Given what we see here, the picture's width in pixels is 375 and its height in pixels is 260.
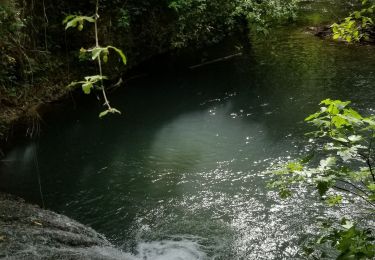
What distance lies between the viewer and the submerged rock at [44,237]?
4707 millimetres

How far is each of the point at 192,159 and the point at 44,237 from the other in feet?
11.7

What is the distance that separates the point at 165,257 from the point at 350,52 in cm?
1245

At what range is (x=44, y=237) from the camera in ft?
16.8

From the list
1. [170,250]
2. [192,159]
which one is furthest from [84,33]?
[170,250]

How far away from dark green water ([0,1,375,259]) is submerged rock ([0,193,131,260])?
1.20 feet

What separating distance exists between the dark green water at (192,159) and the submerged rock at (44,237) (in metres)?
0.36

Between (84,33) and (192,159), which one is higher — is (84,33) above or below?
above

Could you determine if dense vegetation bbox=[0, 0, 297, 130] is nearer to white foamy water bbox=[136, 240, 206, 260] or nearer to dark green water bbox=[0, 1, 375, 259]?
dark green water bbox=[0, 1, 375, 259]

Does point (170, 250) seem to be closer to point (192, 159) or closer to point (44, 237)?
point (44, 237)

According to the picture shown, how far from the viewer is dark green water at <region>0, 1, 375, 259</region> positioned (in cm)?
582

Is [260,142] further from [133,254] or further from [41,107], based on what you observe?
[41,107]

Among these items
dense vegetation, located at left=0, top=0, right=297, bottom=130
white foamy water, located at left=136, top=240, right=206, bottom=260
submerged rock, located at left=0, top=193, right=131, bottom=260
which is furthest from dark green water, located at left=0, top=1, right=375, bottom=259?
dense vegetation, located at left=0, top=0, right=297, bottom=130

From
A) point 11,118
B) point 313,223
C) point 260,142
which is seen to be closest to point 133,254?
point 313,223

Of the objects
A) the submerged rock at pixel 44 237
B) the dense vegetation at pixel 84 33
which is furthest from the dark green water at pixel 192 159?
the dense vegetation at pixel 84 33
